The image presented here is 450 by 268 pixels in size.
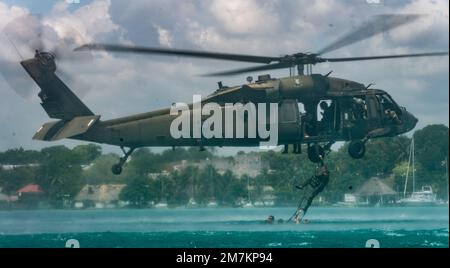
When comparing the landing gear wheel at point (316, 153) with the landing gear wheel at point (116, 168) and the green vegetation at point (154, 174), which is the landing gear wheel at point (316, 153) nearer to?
the green vegetation at point (154, 174)

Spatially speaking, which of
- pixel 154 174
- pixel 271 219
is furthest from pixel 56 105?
pixel 271 219

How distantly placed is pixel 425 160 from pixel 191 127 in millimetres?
9632

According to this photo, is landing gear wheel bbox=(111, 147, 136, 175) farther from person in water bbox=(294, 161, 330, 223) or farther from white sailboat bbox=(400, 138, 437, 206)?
white sailboat bbox=(400, 138, 437, 206)

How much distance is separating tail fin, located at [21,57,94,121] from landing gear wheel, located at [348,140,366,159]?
25.2 ft

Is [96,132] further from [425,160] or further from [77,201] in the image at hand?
[425,160]

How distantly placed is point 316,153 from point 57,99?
25.2ft

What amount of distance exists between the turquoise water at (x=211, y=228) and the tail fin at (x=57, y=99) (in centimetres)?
284

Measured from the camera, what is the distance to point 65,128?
929 inches

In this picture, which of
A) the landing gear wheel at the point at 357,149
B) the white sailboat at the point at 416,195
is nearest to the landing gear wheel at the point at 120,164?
Result: the landing gear wheel at the point at 357,149

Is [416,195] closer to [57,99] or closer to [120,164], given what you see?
[120,164]

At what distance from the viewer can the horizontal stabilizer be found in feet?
76.4

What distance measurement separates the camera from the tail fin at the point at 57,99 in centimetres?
2361

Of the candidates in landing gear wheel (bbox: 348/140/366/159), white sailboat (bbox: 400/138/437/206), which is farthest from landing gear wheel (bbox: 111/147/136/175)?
white sailboat (bbox: 400/138/437/206)

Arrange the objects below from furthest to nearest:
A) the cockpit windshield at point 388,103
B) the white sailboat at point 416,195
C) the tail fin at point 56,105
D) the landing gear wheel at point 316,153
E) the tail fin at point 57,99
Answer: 1. the white sailboat at point 416,195
2. the cockpit windshield at point 388,103
3. the landing gear wheel at point 316,153
4. the tail fin at point 57,99
5. the tail fin at point 56,105
